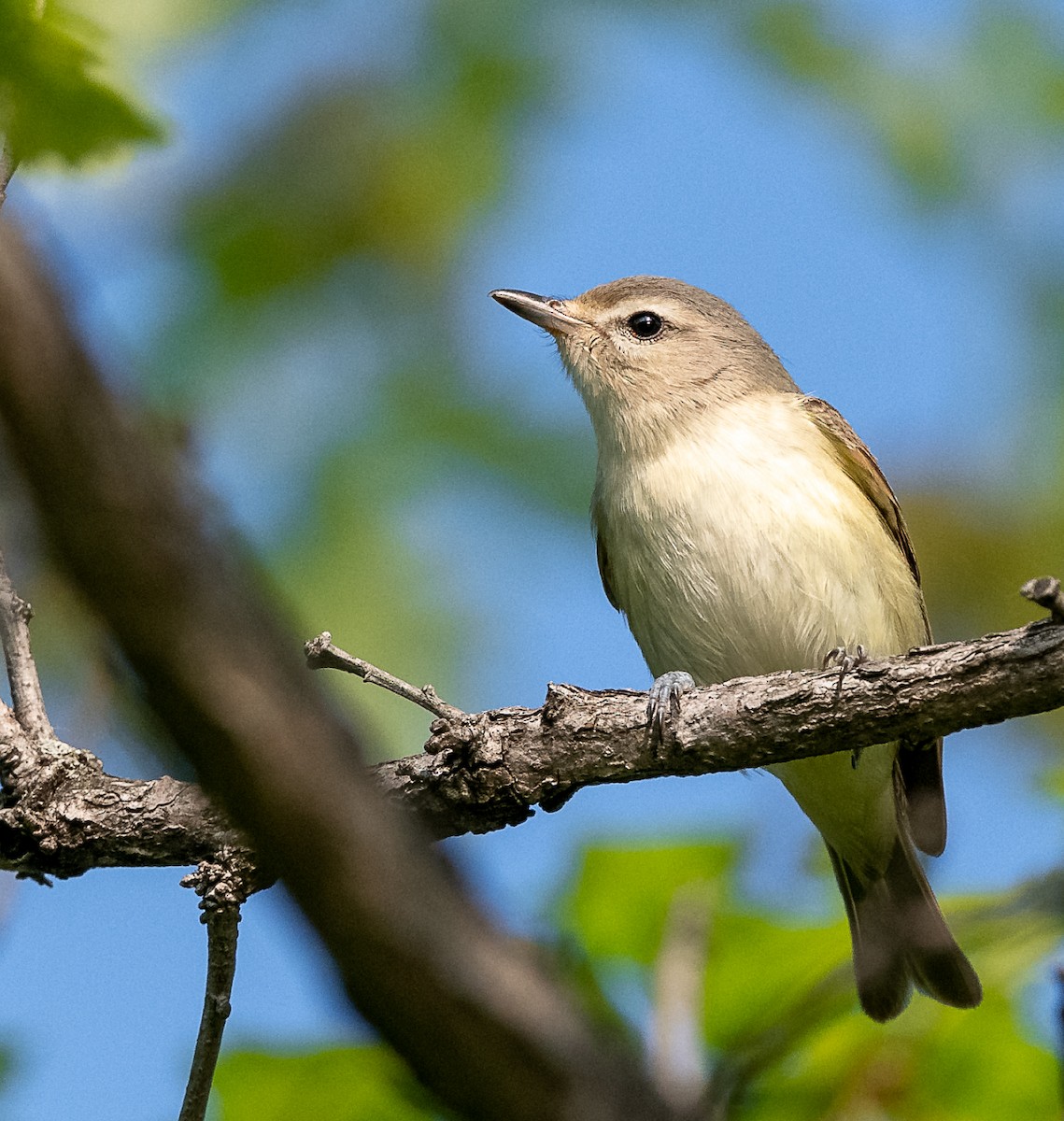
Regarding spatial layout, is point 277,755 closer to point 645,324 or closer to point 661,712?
point 661,712

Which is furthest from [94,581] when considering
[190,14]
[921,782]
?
[921,782]

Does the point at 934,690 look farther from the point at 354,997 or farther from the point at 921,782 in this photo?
the point at 354,997

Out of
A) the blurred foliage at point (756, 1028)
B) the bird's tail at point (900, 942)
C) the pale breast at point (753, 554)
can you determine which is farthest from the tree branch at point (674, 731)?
the pale breast at point (753, 554)

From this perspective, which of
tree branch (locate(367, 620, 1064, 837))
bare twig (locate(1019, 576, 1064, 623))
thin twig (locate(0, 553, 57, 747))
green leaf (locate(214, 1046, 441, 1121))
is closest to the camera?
bare twig (locate(1019, 576, 1064, 623))

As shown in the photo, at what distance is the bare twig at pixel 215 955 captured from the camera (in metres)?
3.00

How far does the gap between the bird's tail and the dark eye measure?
8.76 ft

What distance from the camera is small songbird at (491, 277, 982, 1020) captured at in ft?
19.2

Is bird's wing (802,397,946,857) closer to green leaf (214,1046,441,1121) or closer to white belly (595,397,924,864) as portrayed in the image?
white belly (595,397,924,864)

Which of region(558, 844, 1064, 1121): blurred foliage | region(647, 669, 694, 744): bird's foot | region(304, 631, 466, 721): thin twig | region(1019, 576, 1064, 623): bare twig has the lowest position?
region(558, 844, 1064, 1121): blurred foliage

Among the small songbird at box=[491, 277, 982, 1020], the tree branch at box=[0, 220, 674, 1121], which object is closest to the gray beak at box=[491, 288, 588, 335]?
the small songbird at box=[491, 277, 982, 1020]

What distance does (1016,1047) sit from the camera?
12.2ft

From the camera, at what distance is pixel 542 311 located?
723 cm

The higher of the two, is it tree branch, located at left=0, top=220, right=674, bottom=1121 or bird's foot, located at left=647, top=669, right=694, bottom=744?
bird's foot, located at left=647, top=669, right=694, bottom=744

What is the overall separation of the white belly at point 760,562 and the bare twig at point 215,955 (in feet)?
9.27
